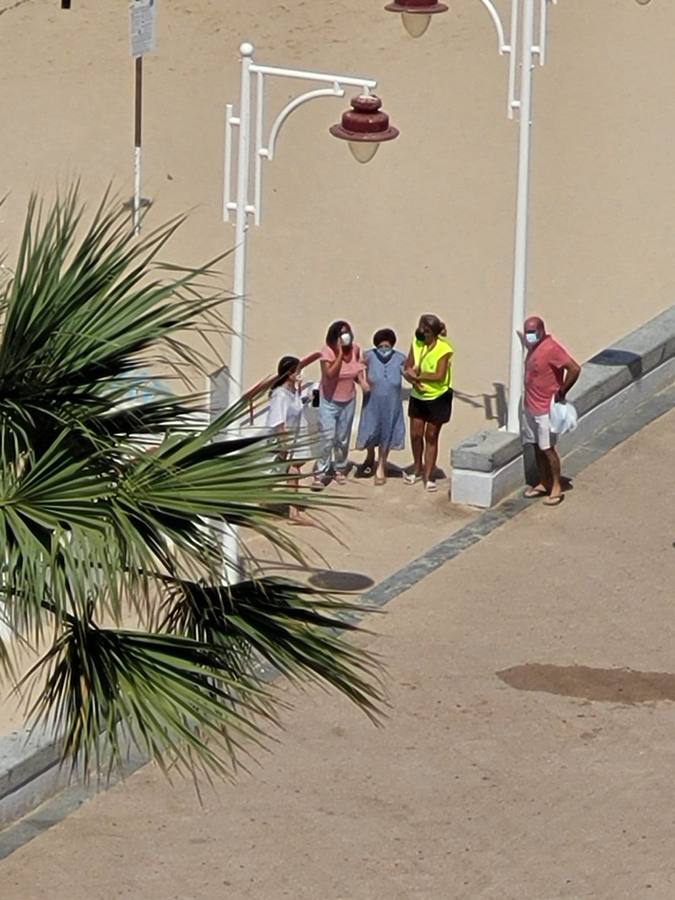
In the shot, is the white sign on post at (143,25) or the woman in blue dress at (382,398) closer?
the woman in blue dress at (382,398)

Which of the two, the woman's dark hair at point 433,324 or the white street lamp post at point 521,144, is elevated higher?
the white street lamp post at point 521,144

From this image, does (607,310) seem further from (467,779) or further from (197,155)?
(467,779)

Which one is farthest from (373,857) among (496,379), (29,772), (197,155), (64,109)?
(64,109)

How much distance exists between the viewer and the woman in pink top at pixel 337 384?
16656 millimetres

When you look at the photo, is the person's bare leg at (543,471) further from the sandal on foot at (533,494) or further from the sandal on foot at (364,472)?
the sandal on foot at (364,472)

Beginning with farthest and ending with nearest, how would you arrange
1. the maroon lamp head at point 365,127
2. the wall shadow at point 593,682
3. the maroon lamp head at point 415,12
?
the maroon lamp head at point 415,12 < the maroon lamp head at point 365,127 < the wall shadow at point 593,682

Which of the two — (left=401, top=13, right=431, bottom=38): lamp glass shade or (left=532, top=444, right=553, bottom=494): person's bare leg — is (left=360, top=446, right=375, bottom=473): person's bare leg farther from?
(left=401, top=13, right=431, bottom=38): lamp glass shade

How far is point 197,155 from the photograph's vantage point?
→ 25469 mm

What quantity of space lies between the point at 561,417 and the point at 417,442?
1383 mm

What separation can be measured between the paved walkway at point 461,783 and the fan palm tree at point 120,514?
2.84 metres

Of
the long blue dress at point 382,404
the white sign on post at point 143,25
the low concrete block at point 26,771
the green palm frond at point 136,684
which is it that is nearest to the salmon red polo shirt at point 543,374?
the long blue dress at point 382,404

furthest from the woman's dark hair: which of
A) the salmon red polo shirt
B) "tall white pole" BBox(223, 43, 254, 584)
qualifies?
"tall white pole" BBox(223, 43, 254, 584)

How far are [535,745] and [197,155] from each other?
14201mm

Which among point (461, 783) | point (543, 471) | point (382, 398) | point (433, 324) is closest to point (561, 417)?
point (543, 471)
